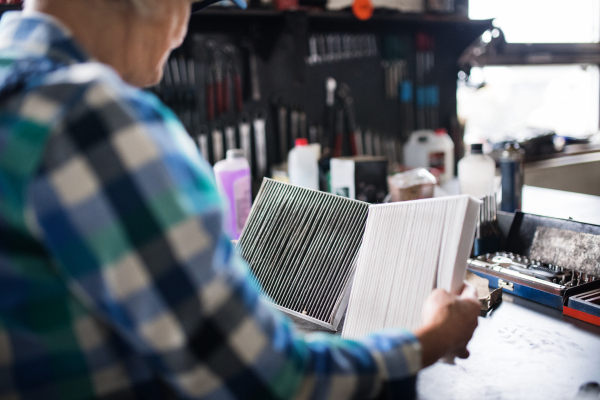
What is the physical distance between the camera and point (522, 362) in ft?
2.54

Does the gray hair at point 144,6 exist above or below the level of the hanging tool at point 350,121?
above

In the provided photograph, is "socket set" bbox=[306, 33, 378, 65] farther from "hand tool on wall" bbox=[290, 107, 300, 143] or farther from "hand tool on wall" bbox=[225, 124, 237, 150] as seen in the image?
"hand tool on wall" bbox=[225, 124, 237, 150]

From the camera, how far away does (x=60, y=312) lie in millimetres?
483

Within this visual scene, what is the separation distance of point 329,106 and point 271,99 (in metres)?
0.37

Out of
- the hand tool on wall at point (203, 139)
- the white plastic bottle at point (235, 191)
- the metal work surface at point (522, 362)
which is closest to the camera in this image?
the metal work surface at point (522, 362)

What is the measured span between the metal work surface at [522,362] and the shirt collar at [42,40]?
2.12 feet

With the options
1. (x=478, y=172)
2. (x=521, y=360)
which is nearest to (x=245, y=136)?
(x=478, y=172)

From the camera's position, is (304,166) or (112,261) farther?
(304,166)

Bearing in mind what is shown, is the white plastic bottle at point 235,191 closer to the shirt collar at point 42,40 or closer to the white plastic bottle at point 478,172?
the white plastic bottle at point 478,172

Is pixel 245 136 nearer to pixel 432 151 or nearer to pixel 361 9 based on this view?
pixel 361 9

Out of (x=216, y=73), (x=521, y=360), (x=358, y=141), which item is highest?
(x=216, y=73)

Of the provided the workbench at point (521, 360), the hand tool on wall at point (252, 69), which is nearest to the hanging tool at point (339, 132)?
the hand tool on wall at point (252, 69)

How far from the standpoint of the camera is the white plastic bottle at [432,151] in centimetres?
265

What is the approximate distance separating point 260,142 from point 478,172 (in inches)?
53.3
